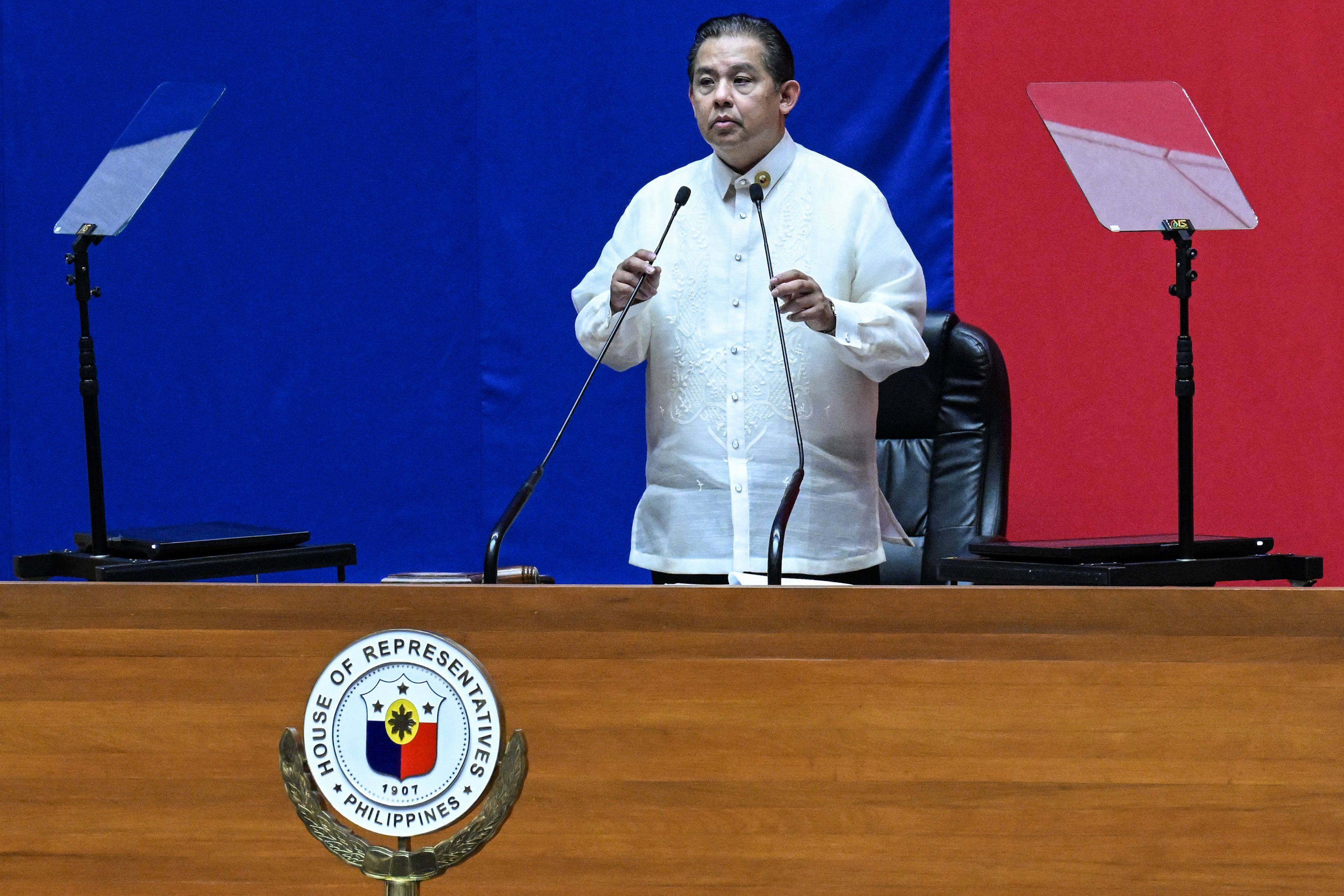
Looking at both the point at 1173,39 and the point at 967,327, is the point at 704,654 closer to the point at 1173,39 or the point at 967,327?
the point at 967,327

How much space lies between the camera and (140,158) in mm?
1794

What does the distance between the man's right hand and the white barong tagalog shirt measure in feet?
0.40

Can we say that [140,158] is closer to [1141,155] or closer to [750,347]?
[750,347]

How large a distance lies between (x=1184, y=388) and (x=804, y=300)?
0.47 m

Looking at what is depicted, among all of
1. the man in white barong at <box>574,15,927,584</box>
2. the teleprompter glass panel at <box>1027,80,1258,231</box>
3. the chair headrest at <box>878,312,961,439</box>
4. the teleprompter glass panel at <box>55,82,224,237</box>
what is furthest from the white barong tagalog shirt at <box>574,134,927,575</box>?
the teleprompter glass panel at <box>55,82,224,237</box>

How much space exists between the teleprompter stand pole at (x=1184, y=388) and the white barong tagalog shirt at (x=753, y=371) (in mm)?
455

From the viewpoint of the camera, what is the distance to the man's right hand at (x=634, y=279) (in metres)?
1.68

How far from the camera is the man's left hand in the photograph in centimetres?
165

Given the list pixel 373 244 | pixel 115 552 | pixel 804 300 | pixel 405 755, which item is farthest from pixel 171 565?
pixel 373 244

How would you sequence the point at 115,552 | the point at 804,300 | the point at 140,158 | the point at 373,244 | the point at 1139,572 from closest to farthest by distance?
the point at 1139,572 → the point at 115,552 → the point at 804,300 → the point at 140,158 → the point at 373,244

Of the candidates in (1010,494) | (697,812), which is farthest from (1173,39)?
(697,812)

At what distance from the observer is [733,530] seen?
75.6 inches

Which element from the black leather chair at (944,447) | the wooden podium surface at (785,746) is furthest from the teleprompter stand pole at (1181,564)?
the black leather chair at (944,447)

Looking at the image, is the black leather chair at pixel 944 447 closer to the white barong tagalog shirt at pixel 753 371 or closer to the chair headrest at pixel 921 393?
the chair headrest at pixel 921 393
